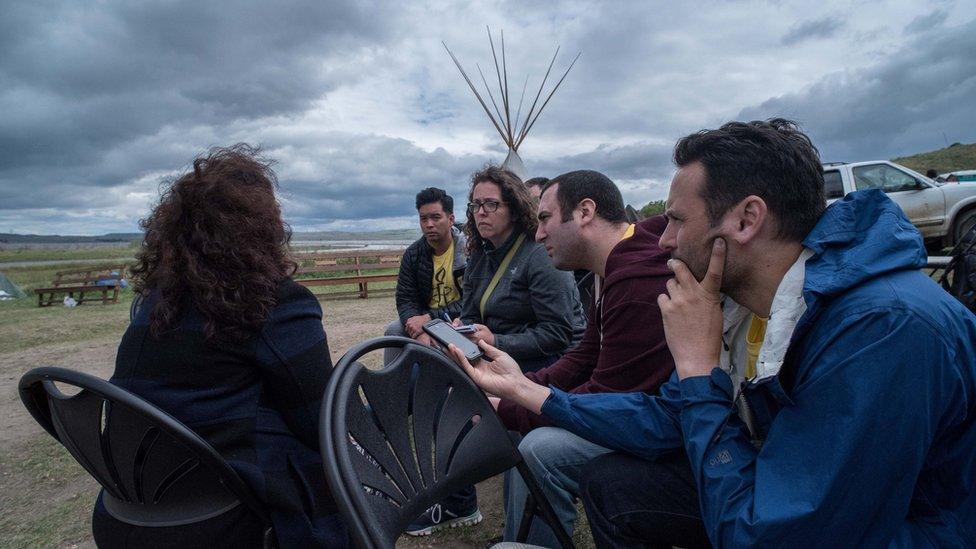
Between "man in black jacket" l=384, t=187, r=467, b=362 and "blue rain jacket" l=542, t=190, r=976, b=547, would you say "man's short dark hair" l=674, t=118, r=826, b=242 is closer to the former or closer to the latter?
"blue rain jacket" l=542, t=190, r=976, b=547

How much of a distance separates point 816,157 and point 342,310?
12.0 metres

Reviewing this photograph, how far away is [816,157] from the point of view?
4.70 feet

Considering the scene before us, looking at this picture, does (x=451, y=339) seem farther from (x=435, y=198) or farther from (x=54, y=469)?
(x=54, y=469)

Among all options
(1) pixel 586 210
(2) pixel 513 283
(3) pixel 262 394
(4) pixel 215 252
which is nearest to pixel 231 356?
(3) pixel 262 394

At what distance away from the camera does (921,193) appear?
13.0m

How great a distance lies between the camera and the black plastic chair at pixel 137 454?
127 cm

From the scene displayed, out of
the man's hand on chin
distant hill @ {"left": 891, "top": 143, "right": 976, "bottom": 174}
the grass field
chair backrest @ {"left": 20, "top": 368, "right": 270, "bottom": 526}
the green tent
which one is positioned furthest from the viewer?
distant hill @ {"left": 891, "top": 143, "right": 976, "bottom": 174}

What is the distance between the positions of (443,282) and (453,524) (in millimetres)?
1993

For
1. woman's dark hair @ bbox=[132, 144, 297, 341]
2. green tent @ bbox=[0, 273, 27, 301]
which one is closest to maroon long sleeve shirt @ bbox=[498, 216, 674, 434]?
woman's dark hair @ bbox=[132, 144, 297, 341]

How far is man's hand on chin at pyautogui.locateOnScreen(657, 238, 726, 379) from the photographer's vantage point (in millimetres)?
1370

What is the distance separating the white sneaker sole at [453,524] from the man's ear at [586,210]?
183cm

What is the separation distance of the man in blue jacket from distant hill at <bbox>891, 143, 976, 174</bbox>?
53088 mm

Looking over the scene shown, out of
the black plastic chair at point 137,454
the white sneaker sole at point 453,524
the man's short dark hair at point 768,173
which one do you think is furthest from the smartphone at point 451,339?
the white sneaker sole at point 453,524

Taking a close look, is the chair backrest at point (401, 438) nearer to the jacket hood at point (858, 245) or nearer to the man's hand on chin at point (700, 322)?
the man's hand on chin at point (700, 322)
